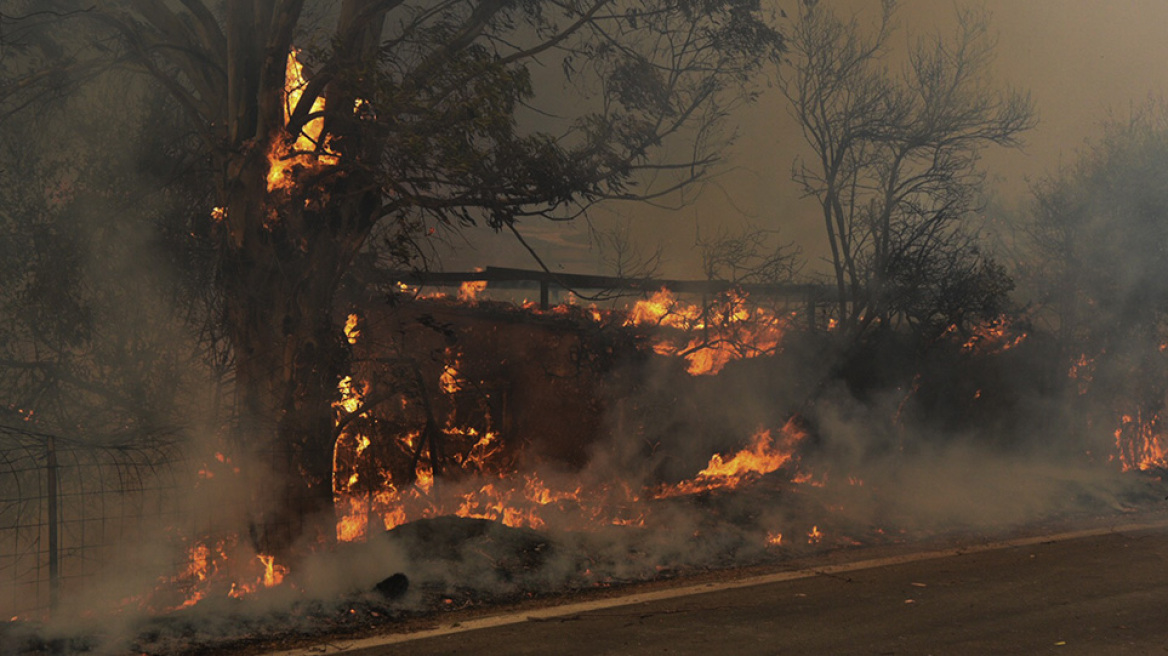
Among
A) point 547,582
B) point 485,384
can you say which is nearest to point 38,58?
point 485,384

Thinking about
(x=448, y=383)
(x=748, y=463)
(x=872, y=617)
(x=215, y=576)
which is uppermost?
(x=448, y=383)

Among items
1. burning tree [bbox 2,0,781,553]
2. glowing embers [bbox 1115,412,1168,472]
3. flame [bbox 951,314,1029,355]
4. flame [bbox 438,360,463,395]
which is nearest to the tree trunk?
burning tree [bbox 2,0,781,553]

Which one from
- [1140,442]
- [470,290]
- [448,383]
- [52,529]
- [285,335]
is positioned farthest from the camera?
[1140,442]

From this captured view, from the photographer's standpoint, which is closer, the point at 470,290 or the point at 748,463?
the point at 748,463

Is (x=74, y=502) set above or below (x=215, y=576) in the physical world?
above

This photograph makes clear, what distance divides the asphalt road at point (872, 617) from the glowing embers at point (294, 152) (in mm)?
4100

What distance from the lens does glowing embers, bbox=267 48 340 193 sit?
323 inches

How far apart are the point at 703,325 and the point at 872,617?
704 centimetres

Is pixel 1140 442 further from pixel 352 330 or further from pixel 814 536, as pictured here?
pixel 352 330

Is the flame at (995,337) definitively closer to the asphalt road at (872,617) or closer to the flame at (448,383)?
the asphalt road at (872,617)

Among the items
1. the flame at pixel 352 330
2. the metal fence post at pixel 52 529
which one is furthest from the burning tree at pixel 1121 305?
the metal fence post at pixel 52 529

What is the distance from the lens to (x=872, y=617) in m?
7.00

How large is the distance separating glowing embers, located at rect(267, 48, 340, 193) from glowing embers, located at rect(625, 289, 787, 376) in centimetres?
595

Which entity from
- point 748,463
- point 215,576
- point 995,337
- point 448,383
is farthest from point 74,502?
point 995,337
